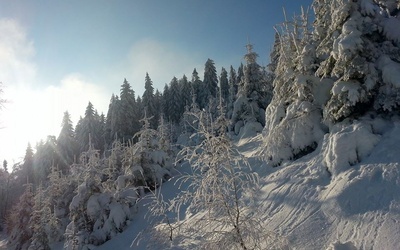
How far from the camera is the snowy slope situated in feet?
27.8

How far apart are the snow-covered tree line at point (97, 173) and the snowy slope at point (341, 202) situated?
179 inches

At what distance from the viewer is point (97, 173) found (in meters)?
23.2

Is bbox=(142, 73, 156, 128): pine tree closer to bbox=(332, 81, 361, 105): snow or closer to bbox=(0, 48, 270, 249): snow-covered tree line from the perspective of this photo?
bbox=(0, 48, 270, 249): snow-covered tree line

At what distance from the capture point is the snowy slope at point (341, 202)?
27.8 ft

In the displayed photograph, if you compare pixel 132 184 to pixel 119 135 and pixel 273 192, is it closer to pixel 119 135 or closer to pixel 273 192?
pixel 273 192

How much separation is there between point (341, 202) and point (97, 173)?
18.0 metres

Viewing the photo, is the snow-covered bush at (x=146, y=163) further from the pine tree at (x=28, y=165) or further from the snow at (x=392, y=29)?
the pine tree at (x=28, y=165)

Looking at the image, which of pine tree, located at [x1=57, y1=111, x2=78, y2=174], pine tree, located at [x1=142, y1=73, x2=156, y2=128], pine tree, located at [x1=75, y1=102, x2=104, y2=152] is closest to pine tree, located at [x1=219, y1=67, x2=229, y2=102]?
pine tree, located at [x1=142, y1=73, x2=156, y2=128]

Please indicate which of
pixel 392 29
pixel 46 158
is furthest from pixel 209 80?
pixel 392 29

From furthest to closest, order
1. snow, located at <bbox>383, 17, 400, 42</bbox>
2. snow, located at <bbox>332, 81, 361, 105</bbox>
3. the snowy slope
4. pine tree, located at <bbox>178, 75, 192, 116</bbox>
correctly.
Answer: pine tree, located at <bbox>178, 75, 192, 116</bbox>
snow, located at <bbox>383, 17, 400, 42</bbox>
snow, located at <bbox>332, 81, 361, 105</bbox>
the snowy slope

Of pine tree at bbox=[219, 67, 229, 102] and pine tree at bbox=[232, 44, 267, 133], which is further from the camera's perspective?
pine tree at bbox=[219, 67, 229, 102]

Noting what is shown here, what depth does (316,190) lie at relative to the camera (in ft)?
37.8

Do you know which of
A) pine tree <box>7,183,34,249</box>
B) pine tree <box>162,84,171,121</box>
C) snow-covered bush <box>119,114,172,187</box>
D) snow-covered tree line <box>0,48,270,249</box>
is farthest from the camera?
pine tree <box>162,84,171,121</box>

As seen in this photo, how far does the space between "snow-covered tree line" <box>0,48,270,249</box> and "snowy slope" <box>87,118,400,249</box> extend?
4.55 metres
